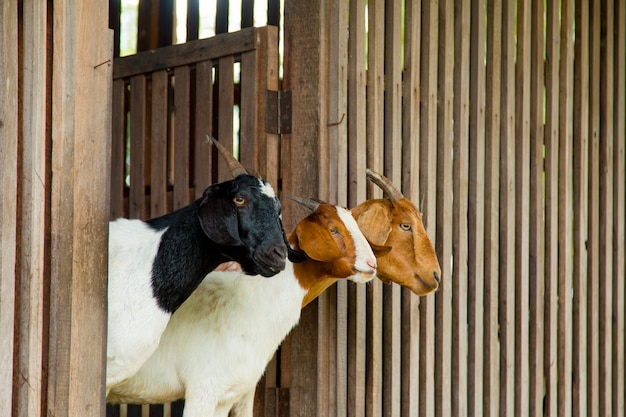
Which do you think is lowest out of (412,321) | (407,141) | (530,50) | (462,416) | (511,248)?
(462,416)

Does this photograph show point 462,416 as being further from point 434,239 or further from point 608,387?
point 608,387

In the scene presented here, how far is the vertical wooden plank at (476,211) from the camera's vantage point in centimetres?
644

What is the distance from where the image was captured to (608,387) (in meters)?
7.38

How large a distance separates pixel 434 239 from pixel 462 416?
1096mm

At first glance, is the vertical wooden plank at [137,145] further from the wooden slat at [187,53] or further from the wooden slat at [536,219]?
the wooden slat at [536,219]

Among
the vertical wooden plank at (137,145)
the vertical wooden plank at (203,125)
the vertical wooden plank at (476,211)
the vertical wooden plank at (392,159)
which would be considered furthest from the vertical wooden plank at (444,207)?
the vertical wooden plank at (137,145)

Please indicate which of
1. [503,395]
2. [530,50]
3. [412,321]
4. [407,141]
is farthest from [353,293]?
[530,50]

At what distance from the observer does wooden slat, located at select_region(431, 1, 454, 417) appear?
623 centimetres

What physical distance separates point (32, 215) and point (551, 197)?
4.17 m

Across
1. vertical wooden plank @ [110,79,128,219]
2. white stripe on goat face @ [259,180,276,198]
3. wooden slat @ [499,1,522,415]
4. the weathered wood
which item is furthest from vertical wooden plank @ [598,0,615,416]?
white stripe on goat face @ [259,180,276,198]

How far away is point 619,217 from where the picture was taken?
300 inches

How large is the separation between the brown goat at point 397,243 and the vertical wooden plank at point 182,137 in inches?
50.8

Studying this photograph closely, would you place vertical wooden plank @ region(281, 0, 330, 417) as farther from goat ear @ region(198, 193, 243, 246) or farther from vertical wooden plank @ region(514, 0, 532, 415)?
vertical wooden plank @ region(514, 0, 532, 415)

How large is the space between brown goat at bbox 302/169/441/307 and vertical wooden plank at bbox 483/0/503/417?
1.12m
